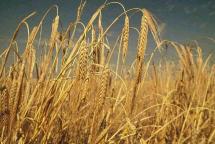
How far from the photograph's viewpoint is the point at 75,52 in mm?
1292

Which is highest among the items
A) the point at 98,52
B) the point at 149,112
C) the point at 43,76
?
the point at 98,52

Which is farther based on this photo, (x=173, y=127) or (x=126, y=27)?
(x=173, y=127)

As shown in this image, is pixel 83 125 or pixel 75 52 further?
pixel 83 125

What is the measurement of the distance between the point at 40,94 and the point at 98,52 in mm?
382

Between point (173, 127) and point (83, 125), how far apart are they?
0.58m

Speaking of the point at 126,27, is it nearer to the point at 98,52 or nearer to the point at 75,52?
the point at 75,52

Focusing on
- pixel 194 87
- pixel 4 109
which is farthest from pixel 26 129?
pixel 194 87

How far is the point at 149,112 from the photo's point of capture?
11.0 feet

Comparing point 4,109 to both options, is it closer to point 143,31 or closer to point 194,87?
point 143,31

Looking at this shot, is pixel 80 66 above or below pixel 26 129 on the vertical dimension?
above

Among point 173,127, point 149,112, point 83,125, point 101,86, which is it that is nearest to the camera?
point 101,86

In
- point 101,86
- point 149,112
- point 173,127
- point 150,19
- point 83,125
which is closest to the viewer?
point 150,19

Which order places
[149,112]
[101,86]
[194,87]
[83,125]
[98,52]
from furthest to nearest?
[149,112], [194,87], [83,125], [98,52], [101,86]

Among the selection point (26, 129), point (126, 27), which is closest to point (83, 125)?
Answer: point (26, 129)
